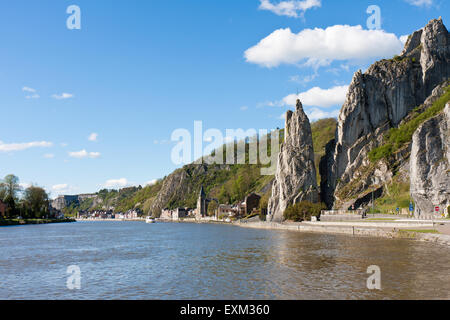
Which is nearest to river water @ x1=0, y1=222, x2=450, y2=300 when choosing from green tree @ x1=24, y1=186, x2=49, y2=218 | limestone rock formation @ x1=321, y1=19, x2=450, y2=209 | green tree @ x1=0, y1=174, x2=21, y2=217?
limestone rock formation @ x1=321, y1=19, x2=450, y2=209

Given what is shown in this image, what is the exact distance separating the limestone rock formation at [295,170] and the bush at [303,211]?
9298 millimetres

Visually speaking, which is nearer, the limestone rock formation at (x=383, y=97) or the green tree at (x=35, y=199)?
the limestone rock formation at (x=383, y=97)

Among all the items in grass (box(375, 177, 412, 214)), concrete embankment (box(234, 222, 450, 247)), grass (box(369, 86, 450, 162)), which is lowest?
concrete embankment (box(234, 222, 450, 247))

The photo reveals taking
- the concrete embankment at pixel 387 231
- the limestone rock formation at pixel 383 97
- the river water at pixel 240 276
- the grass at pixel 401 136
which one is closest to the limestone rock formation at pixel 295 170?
the limestone rock formation at pixel 383 97

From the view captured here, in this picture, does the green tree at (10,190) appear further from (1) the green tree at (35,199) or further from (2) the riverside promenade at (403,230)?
(2) the riverside promenade at (403,230)

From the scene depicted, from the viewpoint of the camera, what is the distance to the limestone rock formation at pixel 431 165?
7344 centimetres

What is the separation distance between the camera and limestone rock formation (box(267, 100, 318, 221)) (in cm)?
12325

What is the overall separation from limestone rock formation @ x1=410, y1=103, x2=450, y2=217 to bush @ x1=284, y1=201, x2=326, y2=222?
2963 cm

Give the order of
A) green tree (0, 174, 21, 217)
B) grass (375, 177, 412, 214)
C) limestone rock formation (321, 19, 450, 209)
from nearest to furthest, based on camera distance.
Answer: grass (375, 177, 412, 214), limestone rock formation (321, 19, 450, 209), green tree (0, 174, 21, 217)

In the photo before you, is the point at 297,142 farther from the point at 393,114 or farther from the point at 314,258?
the point at 314,258

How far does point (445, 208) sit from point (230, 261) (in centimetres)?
5452

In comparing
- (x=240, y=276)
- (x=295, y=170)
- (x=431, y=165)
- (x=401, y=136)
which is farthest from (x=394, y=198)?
(x=240, y=276)

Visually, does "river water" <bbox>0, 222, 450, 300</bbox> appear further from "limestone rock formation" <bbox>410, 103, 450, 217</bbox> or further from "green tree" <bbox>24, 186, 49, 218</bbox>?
"green tree" <bbox>24, 186, 49, 218</bbox>
